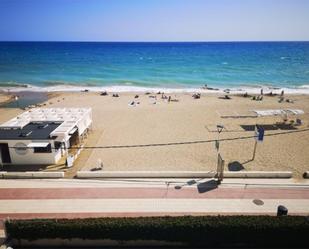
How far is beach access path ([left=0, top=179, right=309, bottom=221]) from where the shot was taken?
42.3 ft

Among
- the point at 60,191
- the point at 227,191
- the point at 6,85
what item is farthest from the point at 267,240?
the point at 6,85

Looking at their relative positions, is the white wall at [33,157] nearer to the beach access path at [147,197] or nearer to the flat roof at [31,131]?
the flat roof at [31,131]

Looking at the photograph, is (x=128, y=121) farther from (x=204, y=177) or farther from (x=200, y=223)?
(x=200, y=223)

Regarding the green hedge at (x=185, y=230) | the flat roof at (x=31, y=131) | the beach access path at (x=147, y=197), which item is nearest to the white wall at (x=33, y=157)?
the flat roof at (x=31, y=131)

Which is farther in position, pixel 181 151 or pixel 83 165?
pixel 181 151

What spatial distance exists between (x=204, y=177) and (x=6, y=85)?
51.1 meters

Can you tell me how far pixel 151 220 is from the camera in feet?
33.8

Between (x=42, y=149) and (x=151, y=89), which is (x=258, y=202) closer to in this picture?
(x=42, y=149)

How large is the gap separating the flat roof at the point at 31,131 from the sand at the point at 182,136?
2790mm

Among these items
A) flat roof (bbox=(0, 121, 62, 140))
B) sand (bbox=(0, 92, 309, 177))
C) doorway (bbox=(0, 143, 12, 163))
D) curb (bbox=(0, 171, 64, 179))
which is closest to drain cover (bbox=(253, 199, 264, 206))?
sand (bbox=(0, 92, 309, 177))

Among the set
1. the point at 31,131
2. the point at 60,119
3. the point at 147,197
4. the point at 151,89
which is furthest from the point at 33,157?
the point at 151,89

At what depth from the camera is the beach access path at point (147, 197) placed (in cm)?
1288

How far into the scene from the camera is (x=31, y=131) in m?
18.7

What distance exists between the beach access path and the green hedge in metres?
2.32
